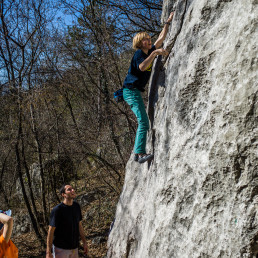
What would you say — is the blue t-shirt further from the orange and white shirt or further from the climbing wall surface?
the orange and white shirt

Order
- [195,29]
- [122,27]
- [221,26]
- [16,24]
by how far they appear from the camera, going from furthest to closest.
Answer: [16,24], [122,27], [195,29], [221,26]

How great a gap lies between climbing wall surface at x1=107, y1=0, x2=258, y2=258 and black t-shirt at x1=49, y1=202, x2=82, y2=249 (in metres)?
1.16

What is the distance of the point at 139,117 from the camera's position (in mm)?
3969

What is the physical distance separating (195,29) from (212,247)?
2311mm

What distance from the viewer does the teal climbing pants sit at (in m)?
3.92

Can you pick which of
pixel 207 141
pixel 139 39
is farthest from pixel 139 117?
pixel 207 141

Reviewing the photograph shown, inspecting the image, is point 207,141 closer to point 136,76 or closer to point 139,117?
point 139,117

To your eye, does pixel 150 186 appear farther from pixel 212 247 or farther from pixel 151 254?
pixel 212 247

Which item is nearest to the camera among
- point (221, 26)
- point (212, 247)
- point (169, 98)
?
point (212, 247)

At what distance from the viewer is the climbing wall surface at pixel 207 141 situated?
239 cm

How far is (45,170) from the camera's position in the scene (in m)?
10.4

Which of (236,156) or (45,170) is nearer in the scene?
(236,156)

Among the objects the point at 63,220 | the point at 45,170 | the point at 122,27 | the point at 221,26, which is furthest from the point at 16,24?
the point at 221,26

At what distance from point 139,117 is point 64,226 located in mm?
2066
